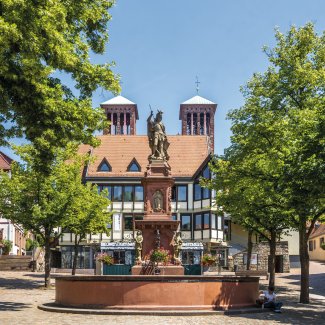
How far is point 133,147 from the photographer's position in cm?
6353

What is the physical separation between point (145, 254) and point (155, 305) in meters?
6.41

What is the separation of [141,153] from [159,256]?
127 feet

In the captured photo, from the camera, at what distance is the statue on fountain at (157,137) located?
2688 centimetres

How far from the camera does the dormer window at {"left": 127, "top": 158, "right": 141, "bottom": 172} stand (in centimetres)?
6041

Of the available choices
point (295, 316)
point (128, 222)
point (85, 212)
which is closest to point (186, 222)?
point (128, 222)

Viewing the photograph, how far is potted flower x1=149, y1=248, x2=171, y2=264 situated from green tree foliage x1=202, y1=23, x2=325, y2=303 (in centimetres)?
494

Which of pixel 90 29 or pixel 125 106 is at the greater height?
pixel 125 106

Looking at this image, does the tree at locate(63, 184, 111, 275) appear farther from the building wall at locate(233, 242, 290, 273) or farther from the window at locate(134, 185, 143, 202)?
the window at locate(134, 185, 143, 202)

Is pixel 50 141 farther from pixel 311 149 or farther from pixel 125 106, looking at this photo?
pixel 125 106

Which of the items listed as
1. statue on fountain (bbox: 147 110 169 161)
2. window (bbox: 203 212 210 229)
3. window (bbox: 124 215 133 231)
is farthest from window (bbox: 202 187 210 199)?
statue on fountain (bbox: 147 110 169 161)

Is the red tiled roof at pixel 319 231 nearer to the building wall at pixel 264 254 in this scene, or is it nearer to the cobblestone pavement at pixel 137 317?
the building wall at pixel 264 254

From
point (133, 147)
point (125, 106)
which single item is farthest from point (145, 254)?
point (125, 106)

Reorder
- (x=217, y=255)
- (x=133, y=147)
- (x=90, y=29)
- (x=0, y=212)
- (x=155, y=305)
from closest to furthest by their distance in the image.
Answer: (x=155, y=305) < (x=90, y=29) < (x=0, y=212) < (x=217, y=255) < (x=133, y=147)

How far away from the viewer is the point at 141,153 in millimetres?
62688
